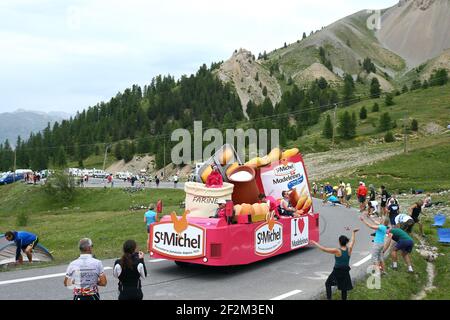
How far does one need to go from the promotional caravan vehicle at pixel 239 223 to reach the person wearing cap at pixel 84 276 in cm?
466

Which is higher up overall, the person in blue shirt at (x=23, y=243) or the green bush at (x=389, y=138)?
the green bush at (x=389, y=138)

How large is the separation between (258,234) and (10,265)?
22.9 ft

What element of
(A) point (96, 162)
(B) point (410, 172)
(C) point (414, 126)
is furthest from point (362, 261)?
(A) point (96, 162)

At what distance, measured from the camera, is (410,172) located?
54344mm

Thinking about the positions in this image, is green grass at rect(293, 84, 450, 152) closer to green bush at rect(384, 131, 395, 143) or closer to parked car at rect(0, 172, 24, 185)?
green bush at rect(384, 131, 395, 143)

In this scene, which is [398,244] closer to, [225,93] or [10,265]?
[10,265]

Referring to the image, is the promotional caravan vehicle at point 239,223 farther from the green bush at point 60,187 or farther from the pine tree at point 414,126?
the pine tree at point 414,126

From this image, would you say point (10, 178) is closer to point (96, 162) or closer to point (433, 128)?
point (96, 162)

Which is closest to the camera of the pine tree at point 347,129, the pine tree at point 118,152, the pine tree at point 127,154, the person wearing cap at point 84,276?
the person wearing cap at point 84,276

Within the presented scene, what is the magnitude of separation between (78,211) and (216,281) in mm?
42350

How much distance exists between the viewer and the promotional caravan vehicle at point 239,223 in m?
12.4

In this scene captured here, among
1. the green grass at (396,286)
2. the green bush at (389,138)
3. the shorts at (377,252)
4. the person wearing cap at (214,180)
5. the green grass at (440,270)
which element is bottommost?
the green grass at (440,270)

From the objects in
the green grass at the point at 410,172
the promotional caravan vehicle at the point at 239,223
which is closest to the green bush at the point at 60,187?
the green grass at the point at 410,172
